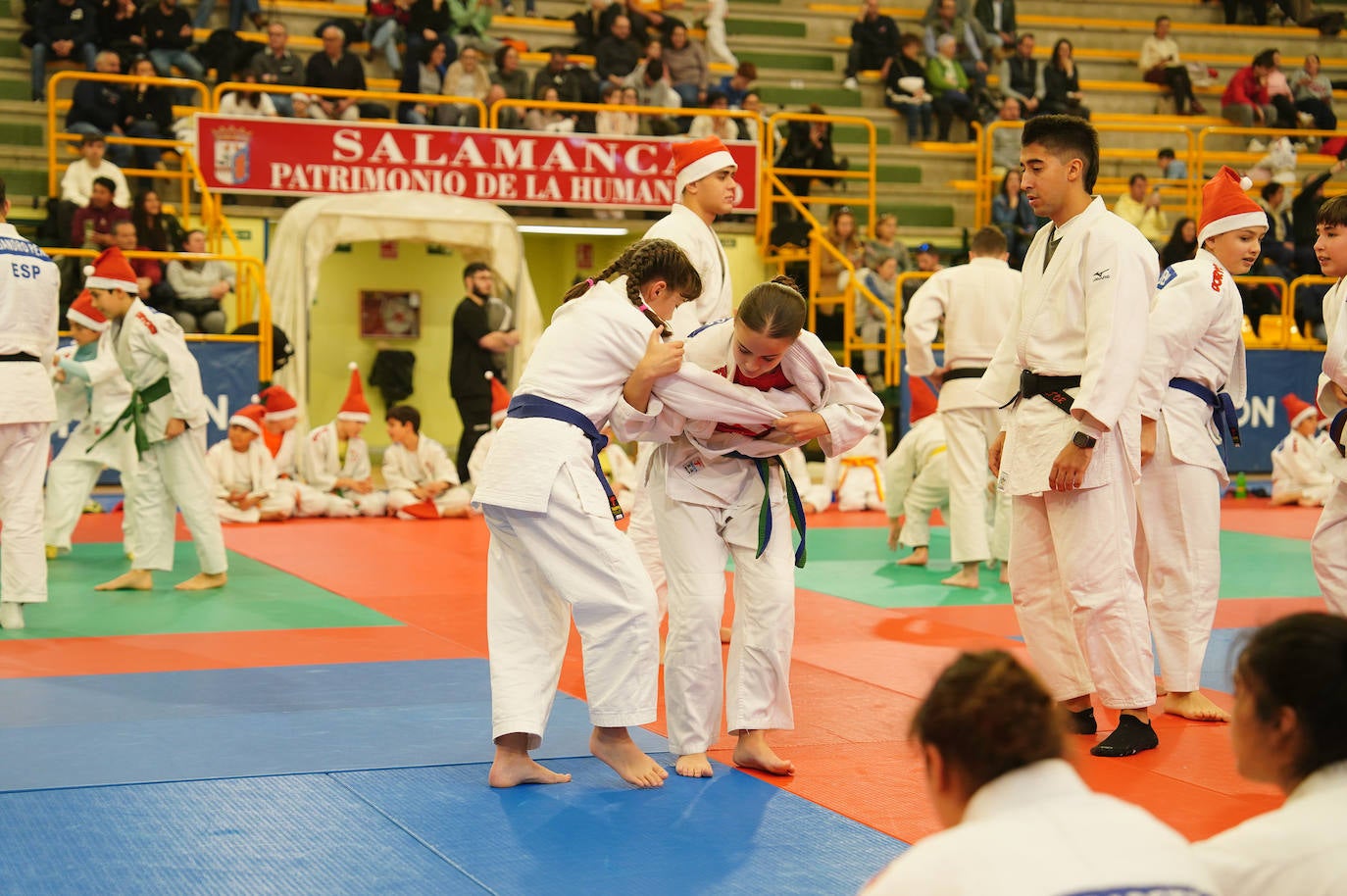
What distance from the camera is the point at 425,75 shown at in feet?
50.8

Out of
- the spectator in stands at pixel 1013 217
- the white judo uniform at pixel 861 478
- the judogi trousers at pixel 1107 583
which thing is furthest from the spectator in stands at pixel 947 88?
the judogi trousers at pixel 1107 583

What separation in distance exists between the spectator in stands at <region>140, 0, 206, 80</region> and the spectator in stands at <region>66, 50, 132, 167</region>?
903 millimetres

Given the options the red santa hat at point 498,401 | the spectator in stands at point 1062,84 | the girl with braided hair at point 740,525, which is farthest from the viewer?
the spectator in stands at point 1062,84

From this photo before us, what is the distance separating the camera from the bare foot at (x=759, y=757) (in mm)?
4238

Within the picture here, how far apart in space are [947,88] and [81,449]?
12.5 metres

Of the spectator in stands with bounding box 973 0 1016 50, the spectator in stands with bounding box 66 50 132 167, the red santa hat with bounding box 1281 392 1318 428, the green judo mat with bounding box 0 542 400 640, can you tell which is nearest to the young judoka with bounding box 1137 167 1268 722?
the green judo mat with bounding box 0 542 400 640

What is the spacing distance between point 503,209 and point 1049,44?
9.54m

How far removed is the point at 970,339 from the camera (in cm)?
809

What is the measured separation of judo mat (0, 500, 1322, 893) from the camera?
3.37m

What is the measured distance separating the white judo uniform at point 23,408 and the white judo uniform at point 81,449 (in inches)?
67.1

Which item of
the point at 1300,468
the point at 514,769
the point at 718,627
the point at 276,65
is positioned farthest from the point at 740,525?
the point at 276,65

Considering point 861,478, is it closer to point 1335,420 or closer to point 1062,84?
point 1335,420

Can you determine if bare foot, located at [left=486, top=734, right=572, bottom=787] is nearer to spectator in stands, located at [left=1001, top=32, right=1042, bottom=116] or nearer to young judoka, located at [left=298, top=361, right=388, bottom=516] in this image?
young judoka, located at [left=298, top=361, right=388, bottom=516]

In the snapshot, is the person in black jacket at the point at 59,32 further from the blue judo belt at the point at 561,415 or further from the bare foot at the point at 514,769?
the bare foot at the point at 514,769
